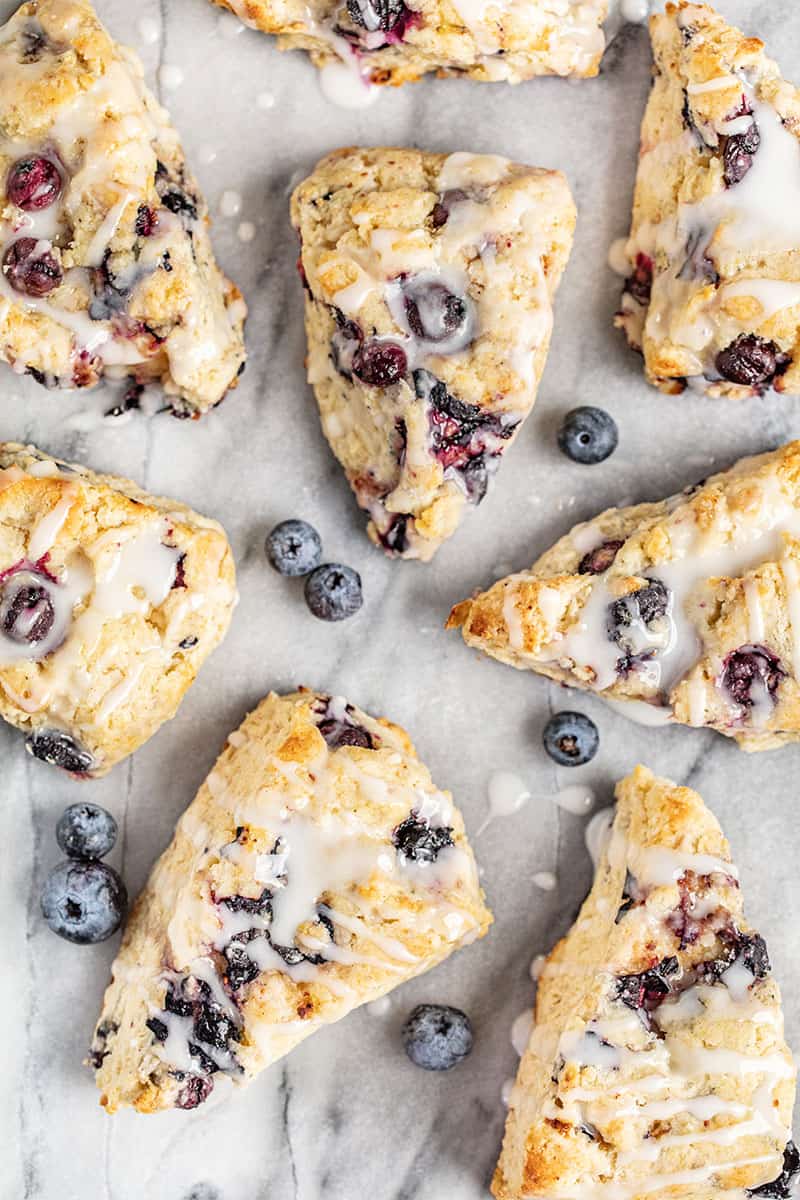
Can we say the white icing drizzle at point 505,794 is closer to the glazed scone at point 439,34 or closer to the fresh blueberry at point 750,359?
the fresh blueberry at point 750,359

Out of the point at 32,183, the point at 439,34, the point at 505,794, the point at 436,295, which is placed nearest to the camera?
the point at 32,183

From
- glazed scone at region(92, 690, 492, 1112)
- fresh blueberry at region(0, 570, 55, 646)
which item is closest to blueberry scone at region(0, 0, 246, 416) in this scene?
fresh blueberry at region(0, 570, 55, 646)

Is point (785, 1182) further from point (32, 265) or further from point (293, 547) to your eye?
point (32, 265)

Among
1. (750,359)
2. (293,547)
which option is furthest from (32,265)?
(750,359)

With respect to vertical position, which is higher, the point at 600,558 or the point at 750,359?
the point at 750,359

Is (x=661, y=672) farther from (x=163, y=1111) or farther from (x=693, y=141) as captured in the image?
(x=163, y=1111)
